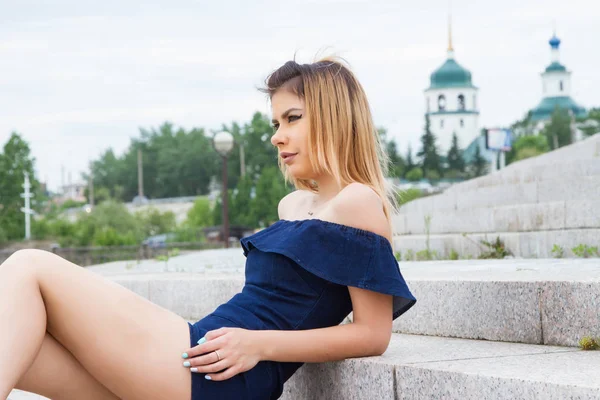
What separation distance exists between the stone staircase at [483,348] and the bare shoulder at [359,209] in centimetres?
43

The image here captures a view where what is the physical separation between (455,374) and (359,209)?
62 cm

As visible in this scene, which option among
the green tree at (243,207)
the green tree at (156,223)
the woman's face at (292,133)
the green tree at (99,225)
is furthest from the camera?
the green tree at (156,223)

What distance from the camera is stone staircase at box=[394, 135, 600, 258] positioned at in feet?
23.1

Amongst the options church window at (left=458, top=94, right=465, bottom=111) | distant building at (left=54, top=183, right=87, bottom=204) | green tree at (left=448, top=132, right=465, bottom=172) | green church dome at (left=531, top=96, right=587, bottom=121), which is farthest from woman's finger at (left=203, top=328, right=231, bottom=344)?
distant building at (left=54, top=183, right=87, bottom=204)

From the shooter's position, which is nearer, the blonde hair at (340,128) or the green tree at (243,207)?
the blonde hair at (340,128)

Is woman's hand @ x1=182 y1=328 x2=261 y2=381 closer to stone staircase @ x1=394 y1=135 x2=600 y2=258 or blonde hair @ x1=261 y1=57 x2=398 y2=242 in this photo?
blonde hair @ x1=261 y1=57 x2=398 y2=242

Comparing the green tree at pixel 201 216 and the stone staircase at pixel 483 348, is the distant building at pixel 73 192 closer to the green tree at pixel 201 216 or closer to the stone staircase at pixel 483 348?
the green tree at pixel 201 216

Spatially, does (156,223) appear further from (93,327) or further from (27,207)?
(93,327)

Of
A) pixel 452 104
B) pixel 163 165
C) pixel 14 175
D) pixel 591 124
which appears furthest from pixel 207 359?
pixel 452 104

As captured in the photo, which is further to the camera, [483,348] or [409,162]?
[409,162]

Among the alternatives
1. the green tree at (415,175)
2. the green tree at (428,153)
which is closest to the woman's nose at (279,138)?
the green tree at (415,175)

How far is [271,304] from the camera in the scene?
2.91 metres

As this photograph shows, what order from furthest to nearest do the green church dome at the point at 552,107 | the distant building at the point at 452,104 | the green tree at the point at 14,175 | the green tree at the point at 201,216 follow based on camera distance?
the distant building at the point at 452,104
the green church dome at the point at 552,107
the green tree at the point at 201,216
the green tree at the point at 14,175

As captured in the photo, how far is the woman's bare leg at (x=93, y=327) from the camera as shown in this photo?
2.69 m
